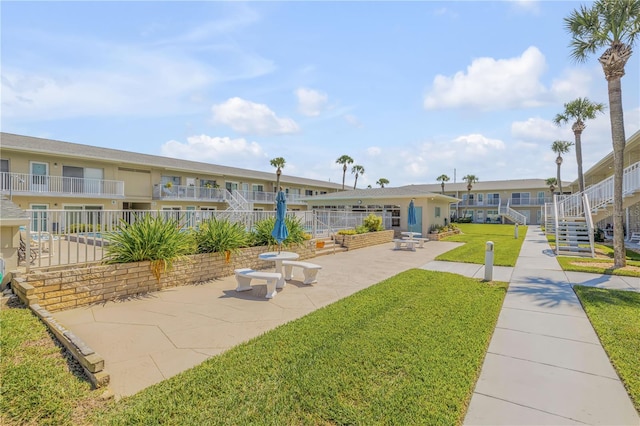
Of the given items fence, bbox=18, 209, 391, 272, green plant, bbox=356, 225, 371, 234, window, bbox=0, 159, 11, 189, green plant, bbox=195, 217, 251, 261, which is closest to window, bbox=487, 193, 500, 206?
fence, bbox=18, 209, 391, 272

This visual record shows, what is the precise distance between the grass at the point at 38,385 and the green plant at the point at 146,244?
2690mm

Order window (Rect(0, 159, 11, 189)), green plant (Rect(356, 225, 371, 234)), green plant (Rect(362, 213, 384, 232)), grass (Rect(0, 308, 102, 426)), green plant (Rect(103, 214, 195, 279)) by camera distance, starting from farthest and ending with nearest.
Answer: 1. green plant (Rect(362, 213, 384, 232))
2. green plant (Rect(356, 225, 371, 234))
3. window (Rect(0, 159, 11, 189))
4. green plant (Rect(103, 214, 195, 279))
5. grass (Rect(0, 308, 102, 426))

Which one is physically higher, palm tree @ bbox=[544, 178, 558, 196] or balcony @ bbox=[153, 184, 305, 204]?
palm tree @ bbox=[544, 178, 558, 196]

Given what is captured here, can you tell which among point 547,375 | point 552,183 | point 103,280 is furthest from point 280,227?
point 552,183

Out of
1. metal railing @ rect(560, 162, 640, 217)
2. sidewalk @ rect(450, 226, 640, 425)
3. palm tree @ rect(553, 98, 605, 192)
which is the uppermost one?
palm tree @ rect(553, 98, 605, 192)

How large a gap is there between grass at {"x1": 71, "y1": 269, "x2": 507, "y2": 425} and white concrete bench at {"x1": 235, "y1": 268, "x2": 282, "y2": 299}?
153 centimetres

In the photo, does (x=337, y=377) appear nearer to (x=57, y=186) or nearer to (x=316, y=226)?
(x=316, y=226)

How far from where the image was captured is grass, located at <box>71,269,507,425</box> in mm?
2916

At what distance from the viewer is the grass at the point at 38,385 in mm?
2844

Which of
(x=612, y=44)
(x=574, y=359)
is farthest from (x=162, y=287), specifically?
(x=612, y=44)

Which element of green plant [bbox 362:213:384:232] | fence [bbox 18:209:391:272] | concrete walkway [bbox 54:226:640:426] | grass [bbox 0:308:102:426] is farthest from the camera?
green plant [bbox 362:213:384:232]

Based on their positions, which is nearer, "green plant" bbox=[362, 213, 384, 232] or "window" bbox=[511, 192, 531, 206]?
"green plant" bbox=[362, 213, 384, 232]

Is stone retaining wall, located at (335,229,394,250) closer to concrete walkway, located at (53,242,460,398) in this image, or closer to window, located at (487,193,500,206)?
concrete walkway, located at (53,242,460,398)

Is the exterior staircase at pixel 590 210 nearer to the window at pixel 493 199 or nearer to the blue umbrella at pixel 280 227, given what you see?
the blue umbrella at pixel 280 227
